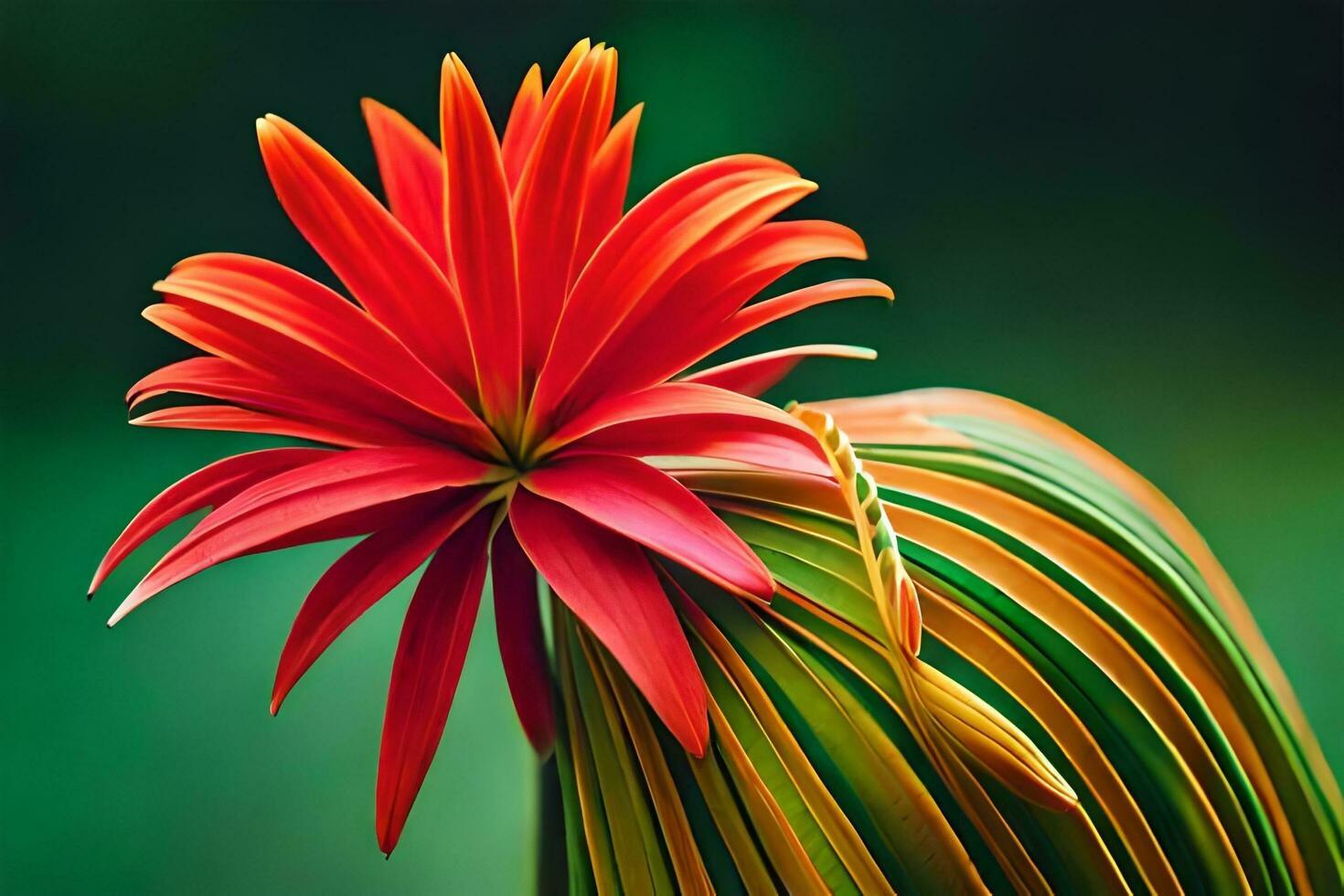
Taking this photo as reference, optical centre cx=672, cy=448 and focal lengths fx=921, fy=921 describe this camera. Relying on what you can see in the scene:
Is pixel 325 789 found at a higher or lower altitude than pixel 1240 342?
lower

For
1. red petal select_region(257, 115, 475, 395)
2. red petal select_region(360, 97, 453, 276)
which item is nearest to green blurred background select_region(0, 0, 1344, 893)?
red petal select_region(360, 97, 453, 276)

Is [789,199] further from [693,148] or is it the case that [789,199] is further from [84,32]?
[84,32]

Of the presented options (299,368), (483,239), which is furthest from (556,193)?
(299,368)

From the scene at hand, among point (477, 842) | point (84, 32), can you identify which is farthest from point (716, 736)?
point (84, 32)

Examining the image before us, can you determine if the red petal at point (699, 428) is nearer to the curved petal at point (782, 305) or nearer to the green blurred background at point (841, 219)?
the curved petal at point (782, 305)

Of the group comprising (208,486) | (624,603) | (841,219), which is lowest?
(624,603)

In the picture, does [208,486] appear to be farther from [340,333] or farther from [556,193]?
[556,193]
